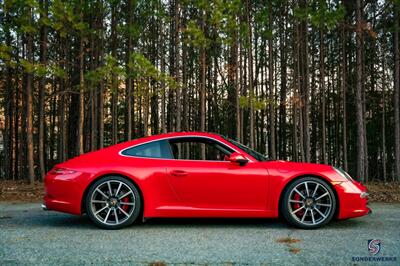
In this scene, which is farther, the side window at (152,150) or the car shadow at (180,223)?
the side window at (152,150)

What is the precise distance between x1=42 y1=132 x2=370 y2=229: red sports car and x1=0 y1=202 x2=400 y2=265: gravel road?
0.74 feet

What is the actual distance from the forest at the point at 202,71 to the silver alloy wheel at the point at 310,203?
8561mm

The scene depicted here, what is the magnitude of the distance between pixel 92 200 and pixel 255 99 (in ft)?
30.7

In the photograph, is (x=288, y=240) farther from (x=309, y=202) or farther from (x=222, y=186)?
(x=222, y=186)

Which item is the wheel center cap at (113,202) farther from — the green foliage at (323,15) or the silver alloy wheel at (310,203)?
the green foliage at (323,15)

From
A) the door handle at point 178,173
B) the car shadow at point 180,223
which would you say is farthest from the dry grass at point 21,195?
the door handle at point 178,173

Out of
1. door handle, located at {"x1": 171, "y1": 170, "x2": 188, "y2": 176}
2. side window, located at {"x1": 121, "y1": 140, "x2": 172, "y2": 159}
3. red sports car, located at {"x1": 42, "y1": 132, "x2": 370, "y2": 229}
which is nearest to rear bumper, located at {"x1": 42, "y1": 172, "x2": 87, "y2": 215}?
red sports car, located at {"x1": 42, "y1": 132, "x2": 370, "y2": 229}

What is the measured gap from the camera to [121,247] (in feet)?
15.1

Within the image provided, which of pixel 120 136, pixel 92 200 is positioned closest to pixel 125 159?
pixel 92 200

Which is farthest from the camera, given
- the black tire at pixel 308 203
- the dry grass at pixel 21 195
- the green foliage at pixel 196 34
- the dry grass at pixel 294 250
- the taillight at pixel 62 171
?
the green foliage at pixel 196 34

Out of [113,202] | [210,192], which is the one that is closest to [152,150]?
[113,202]

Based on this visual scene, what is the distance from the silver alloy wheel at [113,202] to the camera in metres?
5.86

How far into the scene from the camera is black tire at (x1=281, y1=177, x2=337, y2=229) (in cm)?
580

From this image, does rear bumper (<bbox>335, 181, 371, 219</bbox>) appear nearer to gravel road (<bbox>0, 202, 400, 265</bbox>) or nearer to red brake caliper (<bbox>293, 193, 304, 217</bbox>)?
gravel road (<bbox>0, 202, 400, 265</bbox>)
